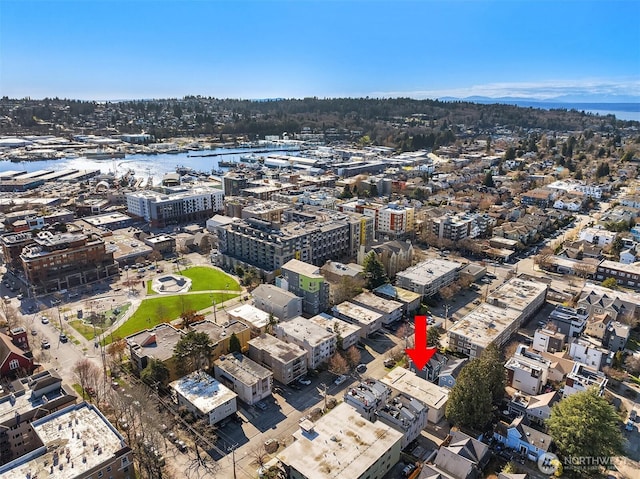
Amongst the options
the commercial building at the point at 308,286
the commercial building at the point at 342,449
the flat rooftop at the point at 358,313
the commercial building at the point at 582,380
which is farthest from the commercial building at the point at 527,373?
the commercial building at the point at 308,286

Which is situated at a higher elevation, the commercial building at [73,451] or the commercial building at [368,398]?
the commercial building at [73,451]

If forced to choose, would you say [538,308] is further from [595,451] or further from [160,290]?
[160,290]

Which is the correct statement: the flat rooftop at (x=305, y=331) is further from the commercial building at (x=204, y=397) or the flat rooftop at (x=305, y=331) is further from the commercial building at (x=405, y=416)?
the commercial building at (x=405, y=416)

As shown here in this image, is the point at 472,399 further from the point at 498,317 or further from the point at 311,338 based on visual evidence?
the point at 498,317

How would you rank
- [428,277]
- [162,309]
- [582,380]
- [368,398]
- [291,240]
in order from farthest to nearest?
1. [291,240]
2. [428,277]
3. [162,309]
4. [582,380]
5. [368,398]

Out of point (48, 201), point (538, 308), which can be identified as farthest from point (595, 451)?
point (48, 201)

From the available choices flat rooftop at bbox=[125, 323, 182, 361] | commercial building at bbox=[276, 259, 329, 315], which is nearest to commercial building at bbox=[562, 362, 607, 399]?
commercial building at bbox=[276, 259, 329, 315]

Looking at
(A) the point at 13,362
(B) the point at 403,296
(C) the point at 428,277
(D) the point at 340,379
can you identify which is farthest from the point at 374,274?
(A) the point at 13,362

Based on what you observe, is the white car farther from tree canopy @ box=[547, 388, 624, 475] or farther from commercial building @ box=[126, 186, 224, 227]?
commercial building @ box=[126, 186, 224, 227]
